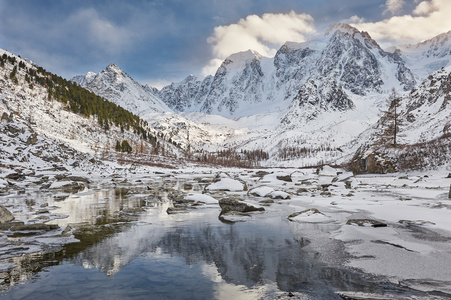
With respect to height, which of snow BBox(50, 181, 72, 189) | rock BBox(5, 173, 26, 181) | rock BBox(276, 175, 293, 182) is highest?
rock BBox(5, 173, 26, 181)

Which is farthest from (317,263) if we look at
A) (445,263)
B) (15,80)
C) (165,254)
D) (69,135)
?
(15,80)

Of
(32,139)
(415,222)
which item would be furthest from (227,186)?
(32,139)

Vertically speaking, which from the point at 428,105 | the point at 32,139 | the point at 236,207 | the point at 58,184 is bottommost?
the point at 236,207

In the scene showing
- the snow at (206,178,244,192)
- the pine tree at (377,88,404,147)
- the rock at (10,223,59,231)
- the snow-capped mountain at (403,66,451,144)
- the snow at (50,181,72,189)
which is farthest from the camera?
the snow-capped mountain at (403,66,451,144)

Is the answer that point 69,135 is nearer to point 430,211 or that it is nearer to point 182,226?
point 182,226

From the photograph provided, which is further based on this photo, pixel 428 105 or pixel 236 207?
pixel 428 105

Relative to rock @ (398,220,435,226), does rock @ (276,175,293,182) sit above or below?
below

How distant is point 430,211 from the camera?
13758 mm

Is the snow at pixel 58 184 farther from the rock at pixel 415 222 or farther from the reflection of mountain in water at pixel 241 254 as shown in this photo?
the rock at pixel 415 222

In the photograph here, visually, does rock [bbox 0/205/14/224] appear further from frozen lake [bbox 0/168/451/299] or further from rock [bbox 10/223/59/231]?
rock [bbox 10/223/59/231]

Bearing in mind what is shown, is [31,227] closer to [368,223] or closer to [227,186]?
[368,223]

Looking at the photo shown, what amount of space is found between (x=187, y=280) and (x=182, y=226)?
6042 millimetres

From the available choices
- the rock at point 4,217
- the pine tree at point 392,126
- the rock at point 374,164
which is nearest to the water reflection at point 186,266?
the rock at point 4,217

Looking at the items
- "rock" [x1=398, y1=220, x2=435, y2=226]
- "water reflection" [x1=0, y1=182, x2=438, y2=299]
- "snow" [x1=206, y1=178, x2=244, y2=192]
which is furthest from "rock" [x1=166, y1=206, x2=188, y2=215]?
"snow" [x1=206, y1=178, x2=244, y2=192]
